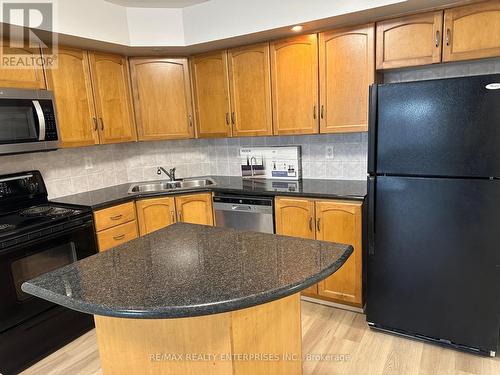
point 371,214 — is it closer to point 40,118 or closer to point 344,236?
point 344,236

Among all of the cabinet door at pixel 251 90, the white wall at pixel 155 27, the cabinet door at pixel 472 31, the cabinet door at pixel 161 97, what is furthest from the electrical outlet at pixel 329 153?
the white wall at pixel 155 27

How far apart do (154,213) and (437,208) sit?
2.19 m

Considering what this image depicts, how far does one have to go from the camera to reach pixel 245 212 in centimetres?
291

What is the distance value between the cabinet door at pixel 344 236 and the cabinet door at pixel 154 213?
4.27 feet

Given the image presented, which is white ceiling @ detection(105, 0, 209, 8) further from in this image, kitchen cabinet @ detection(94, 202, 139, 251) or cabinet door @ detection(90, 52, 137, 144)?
kitchen cabinet @ detection(94, 202, 139, 251)

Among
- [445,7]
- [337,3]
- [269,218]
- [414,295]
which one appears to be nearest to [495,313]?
Result: [414,295]

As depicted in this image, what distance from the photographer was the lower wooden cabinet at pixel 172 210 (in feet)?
9.77

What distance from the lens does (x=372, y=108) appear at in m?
2.10

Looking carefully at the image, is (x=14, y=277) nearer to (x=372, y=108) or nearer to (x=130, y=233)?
(x=130, y=233)

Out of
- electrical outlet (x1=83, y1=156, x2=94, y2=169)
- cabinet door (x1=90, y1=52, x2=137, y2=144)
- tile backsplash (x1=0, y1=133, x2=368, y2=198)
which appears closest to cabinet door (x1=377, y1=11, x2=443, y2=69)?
tile backsplash (x1=0, y1=133, x2=368, y2=198)

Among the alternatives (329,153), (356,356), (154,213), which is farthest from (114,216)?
(356,356)

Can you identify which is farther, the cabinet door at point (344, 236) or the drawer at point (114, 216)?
the drawer at point (114, 216)

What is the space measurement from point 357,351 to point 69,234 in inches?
83.5

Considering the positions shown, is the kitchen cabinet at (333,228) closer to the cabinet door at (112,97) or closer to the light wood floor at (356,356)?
the light wood floor at (356,356)
